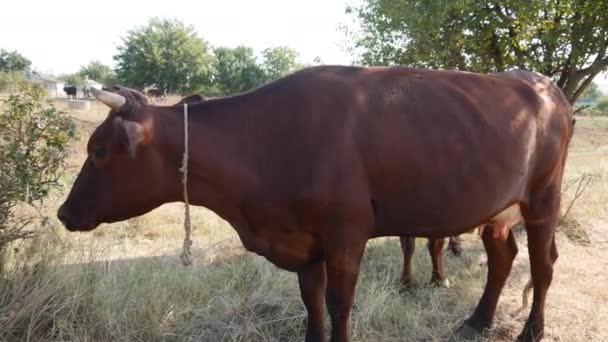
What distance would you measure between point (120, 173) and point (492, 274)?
3.07 metres

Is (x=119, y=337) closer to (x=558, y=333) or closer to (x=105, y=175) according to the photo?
(x=105, y=175)

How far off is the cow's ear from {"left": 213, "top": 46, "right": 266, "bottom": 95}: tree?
45.7 meters

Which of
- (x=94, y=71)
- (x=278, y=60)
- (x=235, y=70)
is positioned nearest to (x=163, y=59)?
(x=235, y=70)

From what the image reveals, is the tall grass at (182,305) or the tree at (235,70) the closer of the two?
the tall grass at (182,305)

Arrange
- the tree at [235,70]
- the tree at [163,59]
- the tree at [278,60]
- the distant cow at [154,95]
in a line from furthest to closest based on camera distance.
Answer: the tree at [278,60] → the tree at [235,70] → the tree at [163,59] → the distant cow at [154,95]

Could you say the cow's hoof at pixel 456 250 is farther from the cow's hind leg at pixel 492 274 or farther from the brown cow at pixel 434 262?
the cow's hind leg at pixel 492 274

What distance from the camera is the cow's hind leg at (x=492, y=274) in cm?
405

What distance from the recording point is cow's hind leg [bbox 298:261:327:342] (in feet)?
10.7

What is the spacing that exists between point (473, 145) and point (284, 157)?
1.17 meters

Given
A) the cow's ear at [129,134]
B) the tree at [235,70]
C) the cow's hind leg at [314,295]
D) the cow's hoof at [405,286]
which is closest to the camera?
the cow's ear at [129,134]

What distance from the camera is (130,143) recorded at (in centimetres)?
264

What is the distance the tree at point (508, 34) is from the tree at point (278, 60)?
48.0 metres

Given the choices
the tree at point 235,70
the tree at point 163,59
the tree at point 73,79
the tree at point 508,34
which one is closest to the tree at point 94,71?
the tree at point 73,79

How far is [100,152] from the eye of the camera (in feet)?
9.04
